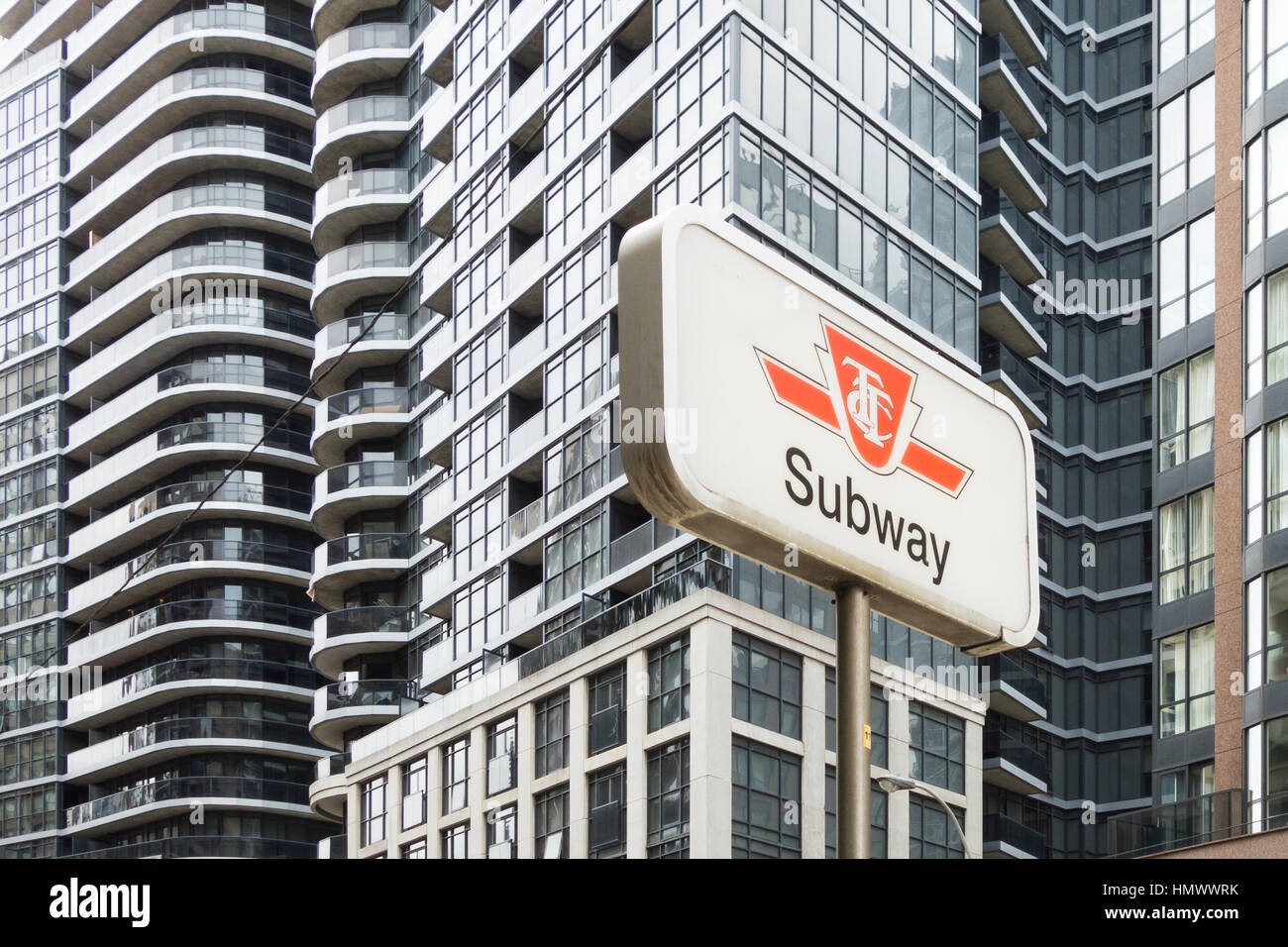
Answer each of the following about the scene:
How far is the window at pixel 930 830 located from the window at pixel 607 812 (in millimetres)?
8121

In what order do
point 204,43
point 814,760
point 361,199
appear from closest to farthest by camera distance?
point 814,760
point 361,199
point 204,43

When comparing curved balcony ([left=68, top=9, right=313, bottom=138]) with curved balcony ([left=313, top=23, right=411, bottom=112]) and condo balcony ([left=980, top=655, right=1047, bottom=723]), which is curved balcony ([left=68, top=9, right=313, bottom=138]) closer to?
curved balcony ([left=313, top=23, right=411, bottom=112])

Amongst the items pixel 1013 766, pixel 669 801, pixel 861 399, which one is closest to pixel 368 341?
pixel 1013 766

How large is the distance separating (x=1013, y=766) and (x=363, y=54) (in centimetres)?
4033

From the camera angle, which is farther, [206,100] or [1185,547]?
[206,100]

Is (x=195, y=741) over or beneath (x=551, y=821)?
over

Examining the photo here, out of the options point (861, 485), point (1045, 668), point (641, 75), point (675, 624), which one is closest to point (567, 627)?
point (675, 624)

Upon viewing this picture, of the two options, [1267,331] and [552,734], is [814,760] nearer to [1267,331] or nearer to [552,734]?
[552,734]

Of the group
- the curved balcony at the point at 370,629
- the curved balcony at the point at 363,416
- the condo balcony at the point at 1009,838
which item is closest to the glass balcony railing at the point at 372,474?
the curved balcony at the point at 363,416

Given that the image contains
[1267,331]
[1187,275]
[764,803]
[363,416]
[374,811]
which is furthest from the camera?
[363,416]

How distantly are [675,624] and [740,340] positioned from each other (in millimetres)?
43505

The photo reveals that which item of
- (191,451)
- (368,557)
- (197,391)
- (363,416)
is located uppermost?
(197,391)

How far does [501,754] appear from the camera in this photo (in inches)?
2111

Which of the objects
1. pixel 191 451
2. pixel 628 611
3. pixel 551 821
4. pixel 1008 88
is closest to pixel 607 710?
pixel 628 611
